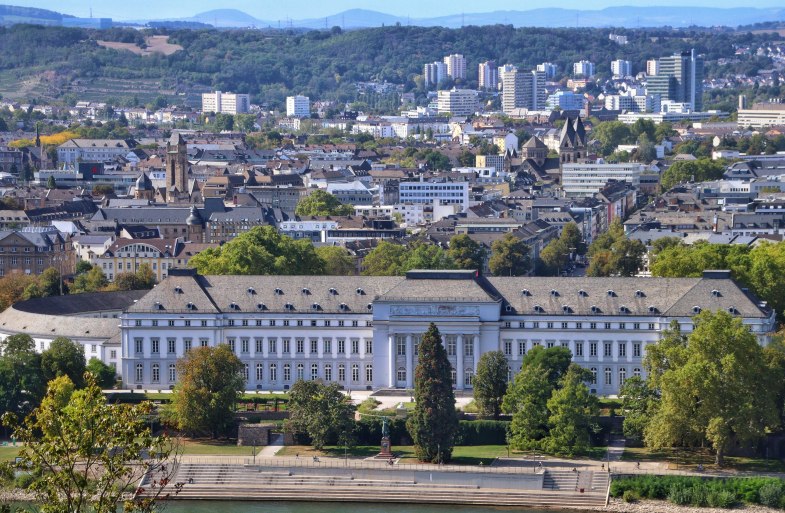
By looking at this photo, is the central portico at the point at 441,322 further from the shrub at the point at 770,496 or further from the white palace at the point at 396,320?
the shrub at the point at 770,496

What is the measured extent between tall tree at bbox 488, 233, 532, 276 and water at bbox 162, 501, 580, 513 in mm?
45605

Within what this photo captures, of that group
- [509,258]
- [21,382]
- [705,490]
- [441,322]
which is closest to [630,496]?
[705,490]

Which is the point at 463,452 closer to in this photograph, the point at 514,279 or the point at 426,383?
the point at 426,383

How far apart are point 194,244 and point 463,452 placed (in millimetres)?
47403

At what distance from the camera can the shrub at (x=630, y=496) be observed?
51.1 meters

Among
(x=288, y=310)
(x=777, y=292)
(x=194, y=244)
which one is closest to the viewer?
(x=288, y=310)

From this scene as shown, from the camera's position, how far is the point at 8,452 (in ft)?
183

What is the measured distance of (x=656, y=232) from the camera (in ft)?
347

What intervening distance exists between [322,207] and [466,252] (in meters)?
26.7

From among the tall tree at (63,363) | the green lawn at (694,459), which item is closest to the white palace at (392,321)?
the tall tree at (63,363)

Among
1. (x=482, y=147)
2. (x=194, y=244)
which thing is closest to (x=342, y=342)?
(x=194, y=244)

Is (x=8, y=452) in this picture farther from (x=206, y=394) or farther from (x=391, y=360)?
(x=391, y=360)

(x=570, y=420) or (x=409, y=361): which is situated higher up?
(x=409, y=361)

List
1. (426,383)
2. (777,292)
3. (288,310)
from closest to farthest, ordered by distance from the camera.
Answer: (426,383), (288,310), (777,292)
